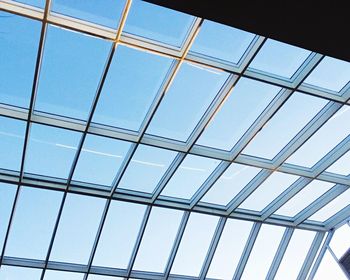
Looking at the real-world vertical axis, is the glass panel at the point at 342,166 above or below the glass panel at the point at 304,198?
below

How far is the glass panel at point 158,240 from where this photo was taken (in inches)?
761

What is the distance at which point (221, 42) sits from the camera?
12.6 m

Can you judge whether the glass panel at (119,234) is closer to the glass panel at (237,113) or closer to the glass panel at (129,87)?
the glass panel at (129,87)

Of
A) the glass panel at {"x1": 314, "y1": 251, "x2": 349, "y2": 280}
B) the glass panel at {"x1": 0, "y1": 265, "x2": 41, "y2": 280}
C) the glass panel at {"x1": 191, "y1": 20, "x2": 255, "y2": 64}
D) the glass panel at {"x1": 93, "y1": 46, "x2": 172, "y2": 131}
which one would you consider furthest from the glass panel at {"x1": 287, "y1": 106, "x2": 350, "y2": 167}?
the glass panel at {"x1": 0, "y1": 265, "x2": 41, "y2": 280}

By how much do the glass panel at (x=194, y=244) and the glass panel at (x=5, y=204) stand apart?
797 centimetres

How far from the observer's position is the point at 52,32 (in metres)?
11.9

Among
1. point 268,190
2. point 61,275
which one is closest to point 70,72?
point 268,190

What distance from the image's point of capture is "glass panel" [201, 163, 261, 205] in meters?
17.7

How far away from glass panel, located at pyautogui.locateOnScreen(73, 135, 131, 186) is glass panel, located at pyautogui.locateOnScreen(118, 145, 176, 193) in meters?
0.51

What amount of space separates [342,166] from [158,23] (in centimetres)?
1099

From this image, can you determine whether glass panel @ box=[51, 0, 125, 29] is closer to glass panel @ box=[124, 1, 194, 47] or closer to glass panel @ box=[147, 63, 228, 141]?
glass panel @ box=[124, 1, 194, 47]

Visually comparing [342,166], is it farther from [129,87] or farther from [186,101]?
[129,87]

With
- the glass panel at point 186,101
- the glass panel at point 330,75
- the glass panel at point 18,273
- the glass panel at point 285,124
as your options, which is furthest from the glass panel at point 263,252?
the glass panel at point 18,273

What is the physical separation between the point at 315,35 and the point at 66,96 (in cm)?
870
